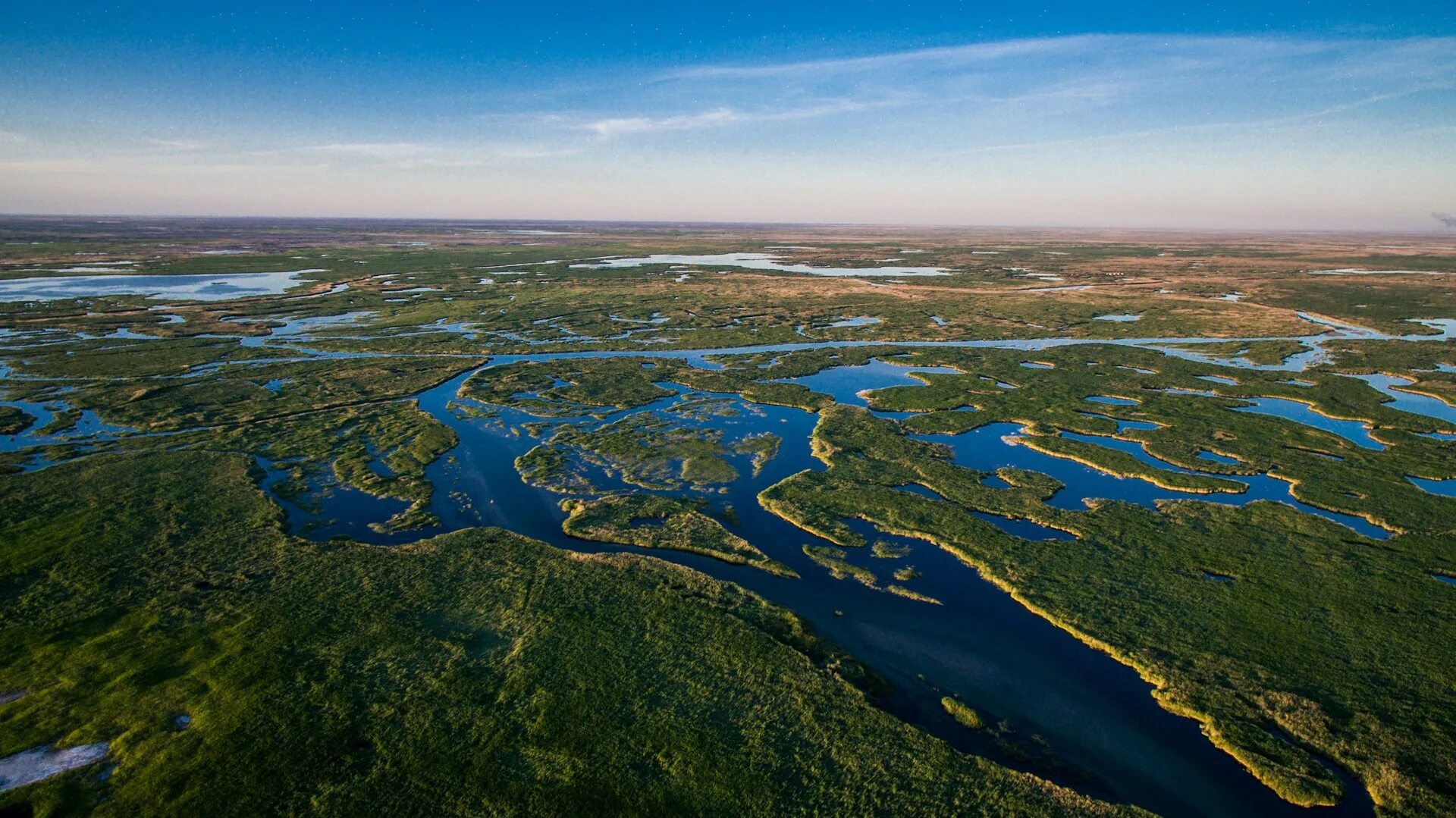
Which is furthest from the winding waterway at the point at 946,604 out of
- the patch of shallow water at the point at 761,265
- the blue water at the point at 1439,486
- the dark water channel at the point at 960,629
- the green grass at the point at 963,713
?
the patch of shallow water at the point at 761,265

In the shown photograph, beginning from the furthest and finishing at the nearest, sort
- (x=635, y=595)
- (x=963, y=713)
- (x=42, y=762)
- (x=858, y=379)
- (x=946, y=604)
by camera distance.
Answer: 1. (x=858, y=379)
2. (x=946, y=604)
3. (x=635, y=595)
4. (x=963, y=713)
5. (x=42, y=762)

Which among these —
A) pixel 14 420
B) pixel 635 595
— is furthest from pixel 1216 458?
pixel 14 420

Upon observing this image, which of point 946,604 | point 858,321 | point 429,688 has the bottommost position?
point 946,604

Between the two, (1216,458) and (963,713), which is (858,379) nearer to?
(1216,458)

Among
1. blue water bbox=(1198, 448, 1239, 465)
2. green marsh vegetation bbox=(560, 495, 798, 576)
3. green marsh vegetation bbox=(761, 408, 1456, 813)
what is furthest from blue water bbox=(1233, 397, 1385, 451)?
green marsh vegetation bbox=(560, 495, 798, 576)

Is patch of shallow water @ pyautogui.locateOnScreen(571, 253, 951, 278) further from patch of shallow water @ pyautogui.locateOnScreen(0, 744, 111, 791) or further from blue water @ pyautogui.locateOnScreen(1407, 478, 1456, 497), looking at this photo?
patch of shallow water @ pyautogui.locateOnScreen(0, 744, 111, 791)

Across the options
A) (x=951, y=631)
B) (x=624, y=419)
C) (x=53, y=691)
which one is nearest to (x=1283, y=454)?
(x=951, y=631)

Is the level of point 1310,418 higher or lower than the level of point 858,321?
lower

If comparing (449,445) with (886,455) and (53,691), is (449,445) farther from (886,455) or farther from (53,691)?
(886,455)

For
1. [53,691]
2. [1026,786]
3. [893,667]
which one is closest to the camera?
[1026,786]

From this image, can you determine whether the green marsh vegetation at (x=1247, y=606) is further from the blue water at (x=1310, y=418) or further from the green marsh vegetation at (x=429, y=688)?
the blue water at (x=1310, y=418)

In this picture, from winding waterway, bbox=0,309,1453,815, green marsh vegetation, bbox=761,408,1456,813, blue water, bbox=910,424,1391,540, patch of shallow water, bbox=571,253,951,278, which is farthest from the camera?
patch of shallow water, bbox=571,253,951,278
